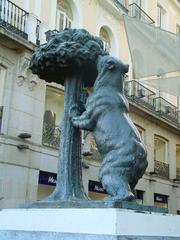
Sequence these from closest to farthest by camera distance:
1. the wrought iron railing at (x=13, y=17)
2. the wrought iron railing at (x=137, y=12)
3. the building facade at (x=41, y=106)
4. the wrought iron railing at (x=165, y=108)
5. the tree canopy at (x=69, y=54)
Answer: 1. the tree canopy at (x=69, y=54)
2. the building facade at (x=41, y=106)
3. the wrought iron railing at (x=13, y=17)
4. the wrought iron railing at (x=137, y=12)
5. the wrought iron railing at (x=165, y=108)

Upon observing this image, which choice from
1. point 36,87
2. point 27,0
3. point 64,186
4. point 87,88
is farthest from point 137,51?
point 64,186

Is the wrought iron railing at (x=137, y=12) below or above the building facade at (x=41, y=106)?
above

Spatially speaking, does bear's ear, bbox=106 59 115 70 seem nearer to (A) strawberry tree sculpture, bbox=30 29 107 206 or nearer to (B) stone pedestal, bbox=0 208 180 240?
(A) strawberry tree sculpture, bbox=30 29 107 206

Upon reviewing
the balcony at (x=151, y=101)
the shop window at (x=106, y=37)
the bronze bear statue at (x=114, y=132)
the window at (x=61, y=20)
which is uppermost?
the shop window at (x=106, y=37)

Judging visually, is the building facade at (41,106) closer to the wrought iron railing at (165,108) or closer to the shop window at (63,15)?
the shop window at (63,15)

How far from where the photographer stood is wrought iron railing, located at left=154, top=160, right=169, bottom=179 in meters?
21.9

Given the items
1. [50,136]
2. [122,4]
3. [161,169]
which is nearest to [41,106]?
[50,136]

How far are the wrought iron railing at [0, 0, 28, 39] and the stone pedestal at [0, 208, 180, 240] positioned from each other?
35.4ft

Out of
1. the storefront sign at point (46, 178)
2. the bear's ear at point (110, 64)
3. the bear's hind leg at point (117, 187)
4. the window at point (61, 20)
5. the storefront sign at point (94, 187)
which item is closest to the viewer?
the bear's hind leg at point (117, 187)

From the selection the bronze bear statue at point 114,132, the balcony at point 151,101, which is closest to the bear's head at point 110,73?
the bronze bear statue at point 114,132

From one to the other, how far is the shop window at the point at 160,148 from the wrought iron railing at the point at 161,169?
0.41 meters

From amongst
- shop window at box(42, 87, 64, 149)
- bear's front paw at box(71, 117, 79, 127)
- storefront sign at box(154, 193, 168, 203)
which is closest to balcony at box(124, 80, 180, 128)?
storefront sign at box(154, 193, 168, 203)

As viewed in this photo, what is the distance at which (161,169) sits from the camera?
22.3 meters

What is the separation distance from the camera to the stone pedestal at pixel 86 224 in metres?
3.35
